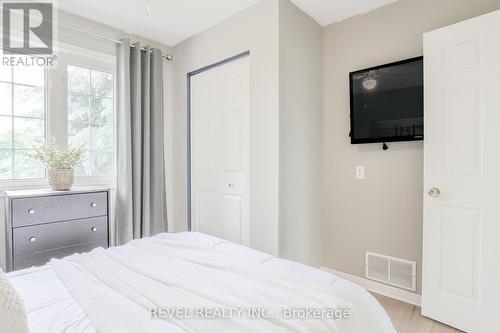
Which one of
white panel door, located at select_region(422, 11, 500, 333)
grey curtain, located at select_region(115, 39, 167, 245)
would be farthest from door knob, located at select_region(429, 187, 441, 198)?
grey curtain, located at select_region(115, 39, 167, 245)

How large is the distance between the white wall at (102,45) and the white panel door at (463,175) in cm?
257

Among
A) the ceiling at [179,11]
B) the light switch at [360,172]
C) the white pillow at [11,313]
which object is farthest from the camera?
the light switch at [360,172]

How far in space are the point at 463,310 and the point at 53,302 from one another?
2360 millimetres

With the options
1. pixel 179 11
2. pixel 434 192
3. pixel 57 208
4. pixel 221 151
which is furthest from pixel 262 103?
pixel 57 208

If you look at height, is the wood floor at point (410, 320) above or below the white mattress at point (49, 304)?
below

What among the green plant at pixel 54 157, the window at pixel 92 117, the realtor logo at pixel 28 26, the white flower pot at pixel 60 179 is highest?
the realtor logo at pixel 28 26

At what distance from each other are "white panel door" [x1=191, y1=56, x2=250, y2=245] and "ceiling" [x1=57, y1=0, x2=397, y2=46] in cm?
46

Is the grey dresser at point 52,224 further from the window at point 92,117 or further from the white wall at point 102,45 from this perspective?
the window at point 92,117

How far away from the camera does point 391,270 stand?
230cm

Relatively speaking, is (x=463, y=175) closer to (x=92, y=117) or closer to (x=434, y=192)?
(x=434, y=192)

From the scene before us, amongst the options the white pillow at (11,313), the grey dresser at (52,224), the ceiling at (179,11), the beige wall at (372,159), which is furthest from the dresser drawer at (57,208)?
the beige wall at (372,159)

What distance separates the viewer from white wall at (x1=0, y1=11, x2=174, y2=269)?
2363 mm

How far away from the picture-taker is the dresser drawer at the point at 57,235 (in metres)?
1.85

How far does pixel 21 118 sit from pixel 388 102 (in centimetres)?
305
